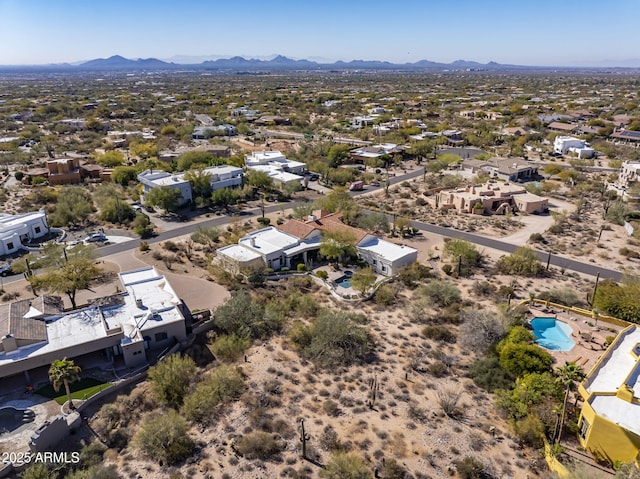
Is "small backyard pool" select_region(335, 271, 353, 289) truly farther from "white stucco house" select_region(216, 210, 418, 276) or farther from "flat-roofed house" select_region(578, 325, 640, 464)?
"flat-roofed house" select_region(578, 325, 640, 464)

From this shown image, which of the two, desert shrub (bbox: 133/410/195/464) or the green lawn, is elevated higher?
desert shrub (bbox: 133/410/195/464)

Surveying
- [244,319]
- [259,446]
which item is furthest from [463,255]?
[259,446]

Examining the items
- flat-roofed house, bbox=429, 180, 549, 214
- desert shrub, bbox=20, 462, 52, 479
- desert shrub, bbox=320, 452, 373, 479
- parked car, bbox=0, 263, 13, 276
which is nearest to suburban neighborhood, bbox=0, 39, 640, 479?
desert shrub, bbox=320, 452, 373, 479

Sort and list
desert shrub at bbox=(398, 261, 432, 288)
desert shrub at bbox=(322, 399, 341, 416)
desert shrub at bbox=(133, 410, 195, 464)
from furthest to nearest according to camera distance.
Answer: desert shrub at bbox=(398, 261, 432, 288) → desert shrub at bbox=(322, 399, 341, 416) → desert shrub at bbox=(133, 410, 195, 464)

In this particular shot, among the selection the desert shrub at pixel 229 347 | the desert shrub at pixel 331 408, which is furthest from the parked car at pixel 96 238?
the desert shrub at pixel 331 408

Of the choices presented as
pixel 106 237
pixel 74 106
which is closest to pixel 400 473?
pixel 106 237

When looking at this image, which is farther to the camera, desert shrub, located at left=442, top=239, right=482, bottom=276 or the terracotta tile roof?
the terracotta tile roof

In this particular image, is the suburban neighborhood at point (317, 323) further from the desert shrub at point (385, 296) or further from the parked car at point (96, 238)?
the parked car at point (96, 238)
